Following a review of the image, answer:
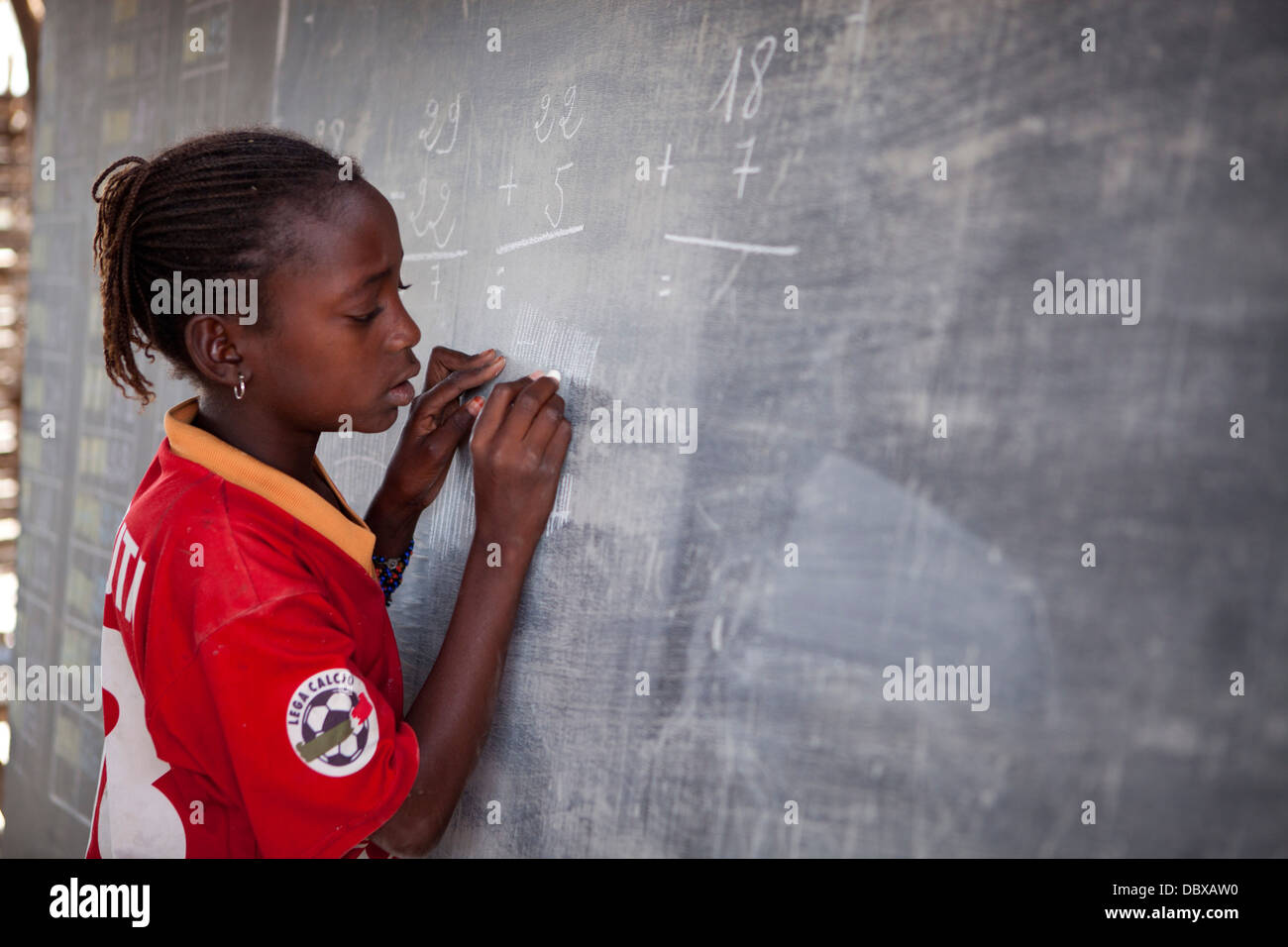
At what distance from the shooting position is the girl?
0.82 m

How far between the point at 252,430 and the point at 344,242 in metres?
0.20

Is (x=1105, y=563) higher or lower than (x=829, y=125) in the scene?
lower

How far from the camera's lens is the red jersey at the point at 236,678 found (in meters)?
0.81

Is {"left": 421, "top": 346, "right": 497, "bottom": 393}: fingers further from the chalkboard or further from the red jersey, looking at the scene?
the red jersey

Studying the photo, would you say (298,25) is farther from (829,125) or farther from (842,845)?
(842,845)

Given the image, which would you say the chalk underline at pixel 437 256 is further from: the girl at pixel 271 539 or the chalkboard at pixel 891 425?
the girl at pixel 271 539

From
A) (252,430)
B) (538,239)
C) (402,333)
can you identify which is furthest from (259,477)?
(538,239)

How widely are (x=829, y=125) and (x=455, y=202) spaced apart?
528 millimetres

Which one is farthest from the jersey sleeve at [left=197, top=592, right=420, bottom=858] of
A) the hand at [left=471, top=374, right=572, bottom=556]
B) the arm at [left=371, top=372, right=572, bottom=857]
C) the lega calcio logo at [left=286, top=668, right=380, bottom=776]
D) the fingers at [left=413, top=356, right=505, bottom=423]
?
the fingers at [left=413, top=356, right=505, bottom=423]

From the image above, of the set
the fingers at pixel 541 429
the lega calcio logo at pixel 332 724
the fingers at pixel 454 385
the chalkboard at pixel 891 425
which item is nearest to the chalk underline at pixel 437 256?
the chalkboard at pixel 891 425

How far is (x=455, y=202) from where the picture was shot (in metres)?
1.21

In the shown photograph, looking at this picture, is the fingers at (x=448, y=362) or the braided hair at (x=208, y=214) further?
the fingers at (x=448, y=362)

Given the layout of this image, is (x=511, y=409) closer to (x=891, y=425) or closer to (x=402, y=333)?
(x=402, y=333)
